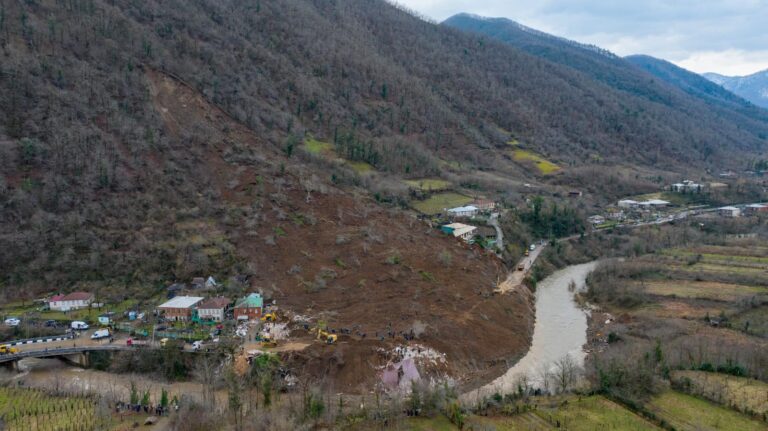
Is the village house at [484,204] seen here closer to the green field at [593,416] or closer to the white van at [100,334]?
the green field at [593,416]

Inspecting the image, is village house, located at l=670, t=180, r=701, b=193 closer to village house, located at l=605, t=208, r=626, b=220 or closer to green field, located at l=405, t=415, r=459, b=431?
village house, located at l=605, t=208, r=626, b=220

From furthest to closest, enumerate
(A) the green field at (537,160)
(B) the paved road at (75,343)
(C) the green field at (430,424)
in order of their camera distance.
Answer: (A) the green field at (537,160) → (B) the paved road at (75,343) → (C) the green field at (430,424)

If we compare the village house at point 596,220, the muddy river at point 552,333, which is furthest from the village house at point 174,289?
the village house at point 596,220

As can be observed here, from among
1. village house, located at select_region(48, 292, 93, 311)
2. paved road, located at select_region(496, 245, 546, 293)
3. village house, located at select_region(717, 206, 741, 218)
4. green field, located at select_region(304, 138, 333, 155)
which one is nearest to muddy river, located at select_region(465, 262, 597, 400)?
paved road, located at select_region(496, 245, 546, 293)

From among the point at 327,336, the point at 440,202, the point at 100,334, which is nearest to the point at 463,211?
the point at 440,202

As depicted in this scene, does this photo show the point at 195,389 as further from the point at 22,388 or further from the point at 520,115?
the point at 520,115

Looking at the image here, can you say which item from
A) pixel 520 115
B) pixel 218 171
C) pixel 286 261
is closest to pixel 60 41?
pixel 218 171
